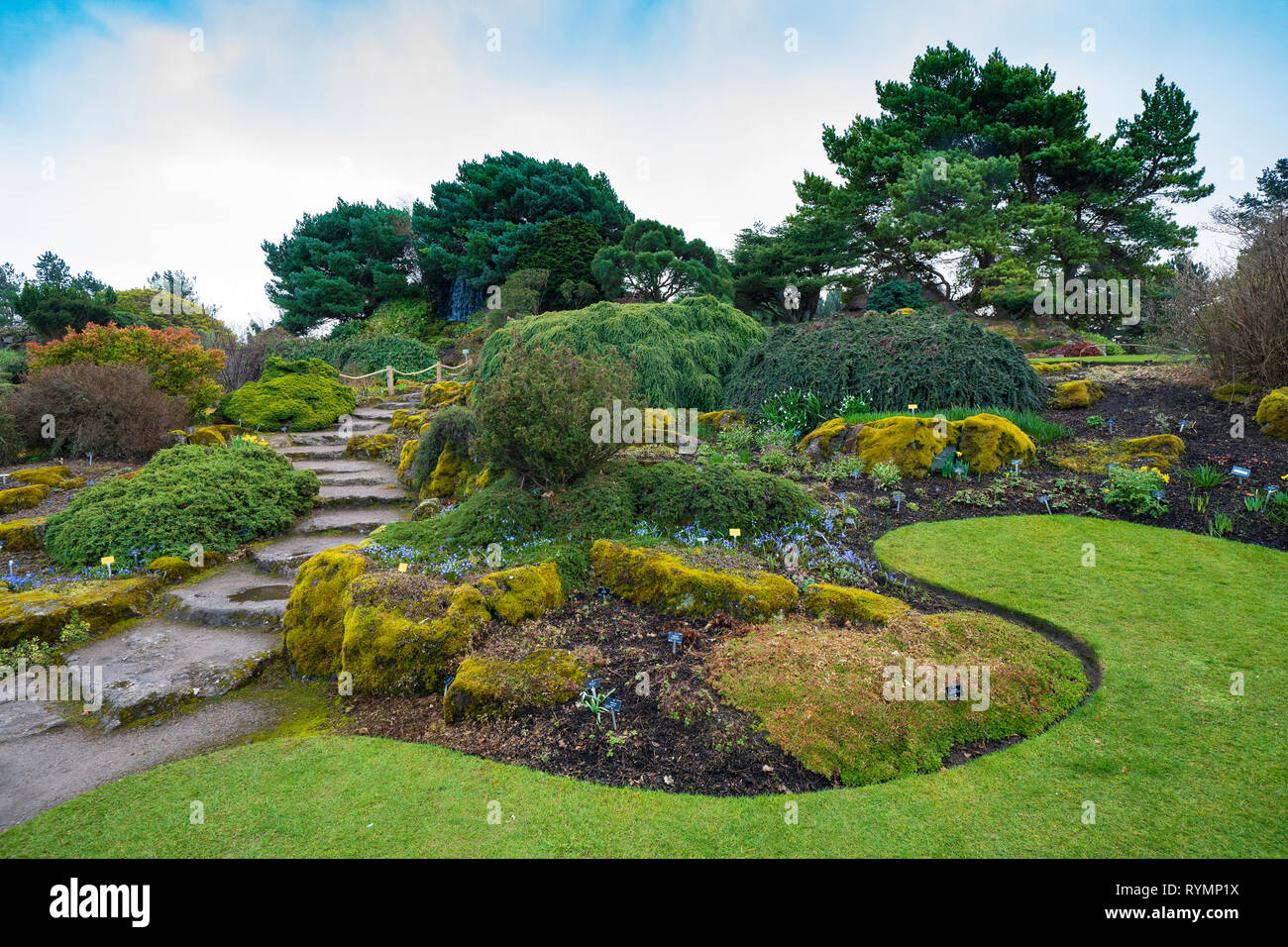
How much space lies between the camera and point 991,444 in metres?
6.77

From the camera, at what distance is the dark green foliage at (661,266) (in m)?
19.0

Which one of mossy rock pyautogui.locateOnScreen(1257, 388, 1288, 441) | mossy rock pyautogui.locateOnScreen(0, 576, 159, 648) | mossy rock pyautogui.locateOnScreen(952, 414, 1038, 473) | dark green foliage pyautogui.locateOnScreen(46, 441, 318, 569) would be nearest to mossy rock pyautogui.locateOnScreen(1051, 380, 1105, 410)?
mossy rock pyautogui.locateOnScreen(1257, 388, 1288, 441)

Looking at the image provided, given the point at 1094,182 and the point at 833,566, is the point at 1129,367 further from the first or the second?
the point at 1094,182

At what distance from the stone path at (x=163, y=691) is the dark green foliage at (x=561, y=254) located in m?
19.3

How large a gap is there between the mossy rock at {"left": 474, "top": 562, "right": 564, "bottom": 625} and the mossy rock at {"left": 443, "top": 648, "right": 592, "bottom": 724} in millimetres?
572

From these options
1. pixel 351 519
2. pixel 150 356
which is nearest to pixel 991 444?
pixel 351 519

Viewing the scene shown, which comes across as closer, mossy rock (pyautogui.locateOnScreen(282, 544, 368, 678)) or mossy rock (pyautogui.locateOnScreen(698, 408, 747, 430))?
mossy rock (pyautogui.locateOnScreen(282, 544, 368, 678))

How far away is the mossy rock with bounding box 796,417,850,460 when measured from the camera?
7555mm

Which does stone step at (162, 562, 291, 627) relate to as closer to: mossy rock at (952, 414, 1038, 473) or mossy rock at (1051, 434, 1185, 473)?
mossy rock at (952, 414, 1038, 473)

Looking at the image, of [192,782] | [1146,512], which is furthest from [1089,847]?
[1146,512]

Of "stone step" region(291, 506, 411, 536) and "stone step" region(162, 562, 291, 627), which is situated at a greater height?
"stone step" region(291, 506, 411, 536)

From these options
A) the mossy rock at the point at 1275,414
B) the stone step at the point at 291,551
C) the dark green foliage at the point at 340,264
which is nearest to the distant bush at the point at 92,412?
the stone step at the point at 291,551

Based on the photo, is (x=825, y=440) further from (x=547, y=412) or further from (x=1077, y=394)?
(x=1077, y=394)

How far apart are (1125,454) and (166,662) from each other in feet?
30.4
